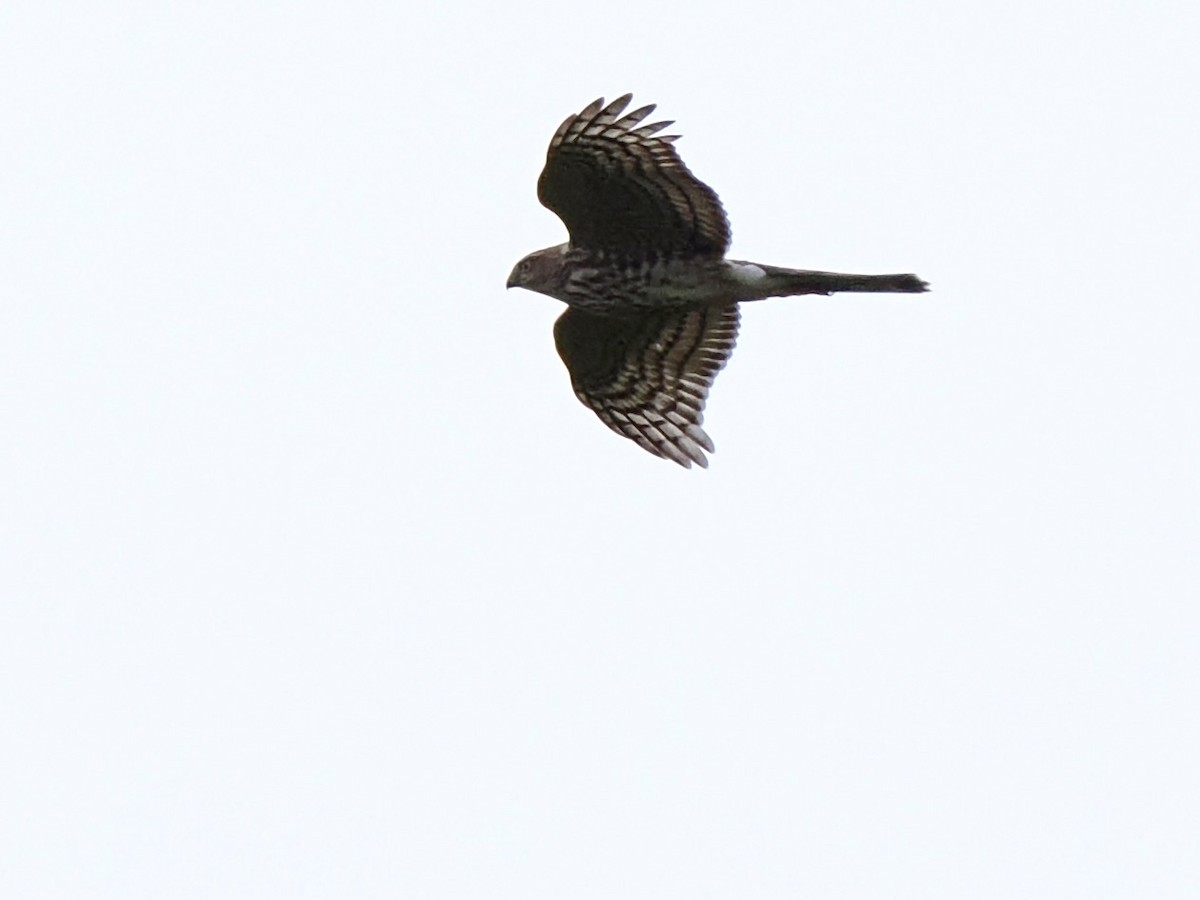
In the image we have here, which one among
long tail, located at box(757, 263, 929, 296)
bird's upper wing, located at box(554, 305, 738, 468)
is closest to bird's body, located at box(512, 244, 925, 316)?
long tail, located at box(757, 263, 929, 296)

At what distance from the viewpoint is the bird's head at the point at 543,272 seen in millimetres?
15531

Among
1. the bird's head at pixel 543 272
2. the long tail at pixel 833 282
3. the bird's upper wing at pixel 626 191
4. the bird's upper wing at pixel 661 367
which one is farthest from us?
the bird's upper wing at pixel 661 367

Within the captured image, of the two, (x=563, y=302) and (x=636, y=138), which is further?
(x=563, y=302)

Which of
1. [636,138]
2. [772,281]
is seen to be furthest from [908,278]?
[636,138]

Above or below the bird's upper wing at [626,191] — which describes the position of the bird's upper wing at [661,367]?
below

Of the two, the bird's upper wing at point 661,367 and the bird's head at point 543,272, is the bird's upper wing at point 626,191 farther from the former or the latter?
the bird's upper wing at point 661,367

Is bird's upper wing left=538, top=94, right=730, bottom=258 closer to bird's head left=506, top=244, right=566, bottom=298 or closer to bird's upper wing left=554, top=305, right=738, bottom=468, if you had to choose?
bird's head left=506, top=244, right=566, bottom=298

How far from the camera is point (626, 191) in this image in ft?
49.3

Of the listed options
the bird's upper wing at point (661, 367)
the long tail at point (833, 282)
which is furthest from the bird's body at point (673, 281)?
the bird's upper wing at point (661, 367)

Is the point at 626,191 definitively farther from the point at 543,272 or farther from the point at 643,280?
the point at 543,272

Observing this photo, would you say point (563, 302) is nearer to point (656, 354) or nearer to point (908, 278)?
point (656, 354)

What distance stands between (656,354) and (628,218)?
3.61 feet

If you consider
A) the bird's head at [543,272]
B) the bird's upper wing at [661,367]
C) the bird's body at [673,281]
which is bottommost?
the bird's upper wing at [661,367]

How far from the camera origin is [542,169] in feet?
49.2
